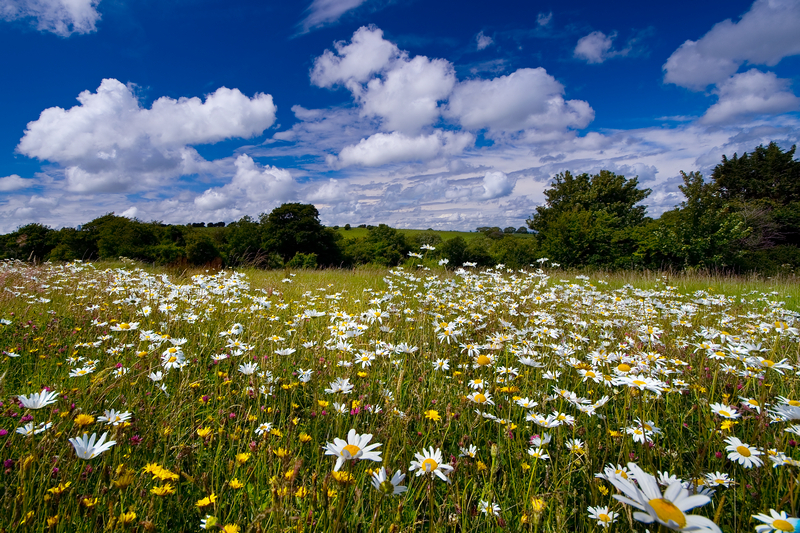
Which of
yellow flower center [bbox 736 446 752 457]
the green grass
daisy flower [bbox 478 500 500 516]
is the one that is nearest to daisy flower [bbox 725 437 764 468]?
yellow flower center [bbox 736 446 752 457]

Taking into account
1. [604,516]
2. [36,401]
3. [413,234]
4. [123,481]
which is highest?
[413,234]

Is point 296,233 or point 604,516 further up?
point 296,233

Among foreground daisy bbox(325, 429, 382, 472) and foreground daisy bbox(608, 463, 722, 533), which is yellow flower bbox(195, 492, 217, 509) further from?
foreground daisy bbox(608, 463, 722, 533)

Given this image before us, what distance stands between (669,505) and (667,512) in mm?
46

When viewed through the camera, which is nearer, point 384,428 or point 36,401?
point 36,401

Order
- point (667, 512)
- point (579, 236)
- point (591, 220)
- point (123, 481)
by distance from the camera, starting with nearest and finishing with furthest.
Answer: point (667, 512)
point (123, 481)
point (579, 236)
point (591, 220)

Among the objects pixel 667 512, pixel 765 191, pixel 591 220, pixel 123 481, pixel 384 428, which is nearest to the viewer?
pixel 667 512

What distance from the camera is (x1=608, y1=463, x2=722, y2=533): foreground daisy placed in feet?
2.16

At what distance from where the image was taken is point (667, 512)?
70 centimetres

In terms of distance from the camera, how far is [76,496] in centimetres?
142

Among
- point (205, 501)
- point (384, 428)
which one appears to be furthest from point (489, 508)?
point (205, 501)

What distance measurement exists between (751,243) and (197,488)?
3197 centimetres

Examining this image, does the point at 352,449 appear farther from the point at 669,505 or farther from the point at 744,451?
the point at 744,451

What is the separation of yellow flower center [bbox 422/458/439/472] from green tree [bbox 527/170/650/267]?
1934 centimetres
